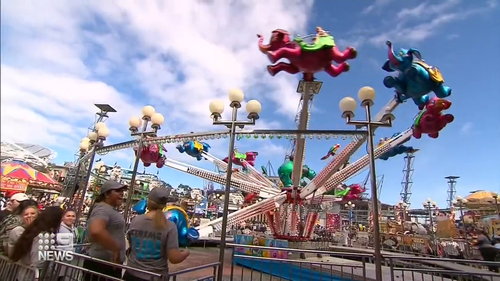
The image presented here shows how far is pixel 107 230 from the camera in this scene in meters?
2.91

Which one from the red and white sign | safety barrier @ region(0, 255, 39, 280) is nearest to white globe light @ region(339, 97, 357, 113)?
safety barrier @ region(0, 255, 39, 280)

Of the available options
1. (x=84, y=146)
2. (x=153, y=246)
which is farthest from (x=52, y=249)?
(x=84, y=146)

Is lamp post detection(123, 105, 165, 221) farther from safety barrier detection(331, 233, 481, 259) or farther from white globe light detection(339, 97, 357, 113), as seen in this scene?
safety barrier detection(331, 233, 481, 259)

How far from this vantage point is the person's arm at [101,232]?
2658 millimetres

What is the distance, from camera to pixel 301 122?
24.3ft

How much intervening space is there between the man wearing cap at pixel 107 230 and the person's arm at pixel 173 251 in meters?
0.53

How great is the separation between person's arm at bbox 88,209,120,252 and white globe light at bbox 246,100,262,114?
356 centimetres

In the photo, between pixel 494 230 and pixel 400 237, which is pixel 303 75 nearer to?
pixel 400 237

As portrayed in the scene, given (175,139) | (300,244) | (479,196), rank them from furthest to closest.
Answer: (479,196)
(300,244)
(175,139)

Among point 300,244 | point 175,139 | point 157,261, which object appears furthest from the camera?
point 300,244

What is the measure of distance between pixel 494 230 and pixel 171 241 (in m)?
23.4

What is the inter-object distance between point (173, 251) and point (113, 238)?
69 centimetres

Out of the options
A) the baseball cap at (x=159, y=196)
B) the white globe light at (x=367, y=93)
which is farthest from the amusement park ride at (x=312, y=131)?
the baseball cap at (x=159, y=196)

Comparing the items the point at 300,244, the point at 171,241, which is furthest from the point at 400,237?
the point at 171,241
